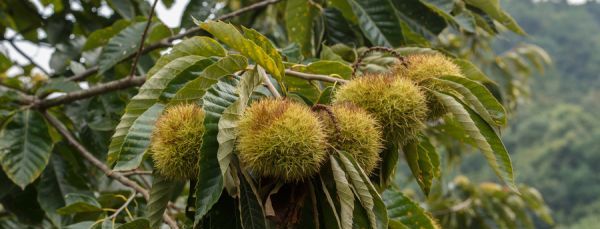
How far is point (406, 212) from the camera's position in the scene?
4.91ft

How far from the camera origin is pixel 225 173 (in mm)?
1049

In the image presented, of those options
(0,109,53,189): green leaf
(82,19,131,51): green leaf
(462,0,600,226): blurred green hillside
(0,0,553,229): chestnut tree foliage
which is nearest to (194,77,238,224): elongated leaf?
(0,0,553,229): chestnut tree foliage

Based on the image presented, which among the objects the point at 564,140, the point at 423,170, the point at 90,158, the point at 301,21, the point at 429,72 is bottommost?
the point at 564,140

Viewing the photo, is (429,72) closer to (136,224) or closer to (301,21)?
(136,224)

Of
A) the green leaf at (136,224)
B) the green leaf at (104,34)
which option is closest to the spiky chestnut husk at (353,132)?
the green leaf at (136,224)

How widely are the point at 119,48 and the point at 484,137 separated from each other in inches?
51.7

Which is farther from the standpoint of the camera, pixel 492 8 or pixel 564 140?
pixel 564 140

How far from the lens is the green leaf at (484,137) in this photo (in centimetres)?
116

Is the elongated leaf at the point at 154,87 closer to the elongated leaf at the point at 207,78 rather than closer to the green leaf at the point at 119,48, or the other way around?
the elongated leaf at the point at 207,78

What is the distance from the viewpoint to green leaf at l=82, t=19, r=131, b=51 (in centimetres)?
225

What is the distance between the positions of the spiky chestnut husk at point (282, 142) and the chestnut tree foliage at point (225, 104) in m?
0.02

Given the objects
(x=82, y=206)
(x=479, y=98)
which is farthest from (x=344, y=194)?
(x=82, y=206)


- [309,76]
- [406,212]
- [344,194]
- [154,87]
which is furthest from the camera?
[406,212]

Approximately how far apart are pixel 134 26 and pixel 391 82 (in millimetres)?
1225
